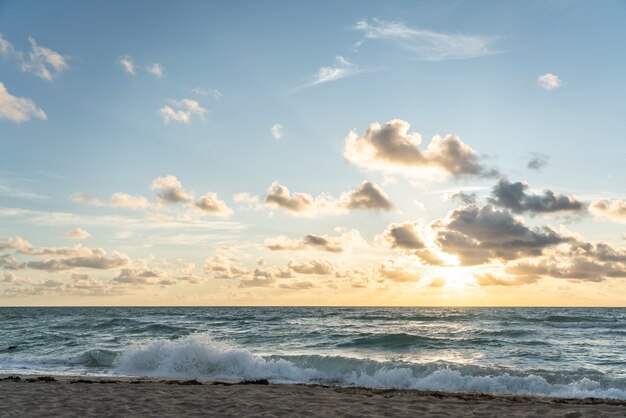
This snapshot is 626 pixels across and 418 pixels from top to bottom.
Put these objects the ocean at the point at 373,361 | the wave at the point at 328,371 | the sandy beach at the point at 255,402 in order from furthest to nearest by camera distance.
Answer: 1. the ocean at the point at 373,361
2. the wave at the point at 328,371
3. the sandy beach at the point at 255,402

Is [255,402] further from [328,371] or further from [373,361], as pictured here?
[373,361]

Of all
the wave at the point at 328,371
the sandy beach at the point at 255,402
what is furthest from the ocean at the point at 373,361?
the sandy beach at the point at 255,402

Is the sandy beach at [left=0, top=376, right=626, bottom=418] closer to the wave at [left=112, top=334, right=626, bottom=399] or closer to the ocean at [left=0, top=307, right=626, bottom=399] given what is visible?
the wave at [left=112, top=334, right=626, bottom=399]

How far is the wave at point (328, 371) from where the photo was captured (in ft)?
56.2

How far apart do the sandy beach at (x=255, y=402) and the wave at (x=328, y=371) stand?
10.2 feet

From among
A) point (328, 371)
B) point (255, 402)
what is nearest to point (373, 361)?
point (328, 371)

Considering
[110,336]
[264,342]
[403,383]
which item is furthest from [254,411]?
[110,336]

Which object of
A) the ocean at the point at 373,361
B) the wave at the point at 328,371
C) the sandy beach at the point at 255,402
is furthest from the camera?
the ocean at the point at 373,361

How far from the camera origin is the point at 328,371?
2136 cm

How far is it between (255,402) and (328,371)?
383 inches

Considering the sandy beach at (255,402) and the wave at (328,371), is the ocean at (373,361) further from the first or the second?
the sandy beach at (255,402)

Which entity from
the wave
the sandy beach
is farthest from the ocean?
the sandy beach

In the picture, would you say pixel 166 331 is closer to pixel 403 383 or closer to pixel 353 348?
pixel 353 348

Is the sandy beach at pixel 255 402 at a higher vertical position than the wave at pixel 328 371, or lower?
higher
